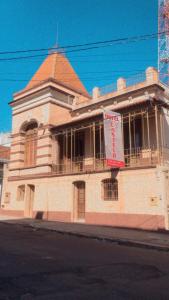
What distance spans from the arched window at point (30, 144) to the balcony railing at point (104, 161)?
9.03 feet

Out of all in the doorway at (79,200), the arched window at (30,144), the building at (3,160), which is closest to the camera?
the doorway at (79,200)

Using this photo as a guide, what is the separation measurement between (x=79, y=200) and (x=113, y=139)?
5.58 m

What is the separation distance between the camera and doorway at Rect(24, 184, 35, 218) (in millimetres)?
24266

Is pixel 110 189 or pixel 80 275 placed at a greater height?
pixel 110 189

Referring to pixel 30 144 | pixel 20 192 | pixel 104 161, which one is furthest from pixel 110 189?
pixel 20 192

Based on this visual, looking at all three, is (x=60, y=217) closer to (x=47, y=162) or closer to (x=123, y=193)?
(x=47, y=162)

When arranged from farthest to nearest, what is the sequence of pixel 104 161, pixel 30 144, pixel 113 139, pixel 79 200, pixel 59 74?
pixel 59 74 < pixel 30 144 < pixel 79 200 < pixel 104 161 < pixel 113 139

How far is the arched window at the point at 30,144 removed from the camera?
80.3 feet

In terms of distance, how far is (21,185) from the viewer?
983 inches

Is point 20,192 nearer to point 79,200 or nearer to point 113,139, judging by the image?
point 79,200

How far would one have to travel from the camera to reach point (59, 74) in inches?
1067

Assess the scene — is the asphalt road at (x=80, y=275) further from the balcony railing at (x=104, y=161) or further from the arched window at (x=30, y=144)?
the arched window at (x=30, y=144)

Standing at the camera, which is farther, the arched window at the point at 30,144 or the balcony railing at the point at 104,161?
the arched window at the point at 30,144

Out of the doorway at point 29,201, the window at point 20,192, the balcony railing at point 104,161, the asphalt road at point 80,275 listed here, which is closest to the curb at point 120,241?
the asphalt road at point 80,275
